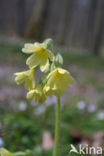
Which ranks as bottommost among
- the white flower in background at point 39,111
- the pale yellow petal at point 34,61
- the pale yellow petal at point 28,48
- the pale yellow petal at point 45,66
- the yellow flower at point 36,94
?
the yellow flower at point 36,94

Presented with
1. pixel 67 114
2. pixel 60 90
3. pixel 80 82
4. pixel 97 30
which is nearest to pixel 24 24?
pixel 97 30

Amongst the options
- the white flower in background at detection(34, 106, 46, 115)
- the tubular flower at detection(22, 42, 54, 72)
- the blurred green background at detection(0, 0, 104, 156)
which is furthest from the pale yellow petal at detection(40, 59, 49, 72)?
the white flower in background at detection(34, 106, 46, 115)

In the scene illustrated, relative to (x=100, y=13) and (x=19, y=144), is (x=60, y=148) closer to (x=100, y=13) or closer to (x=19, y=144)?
(x=19, y=144)

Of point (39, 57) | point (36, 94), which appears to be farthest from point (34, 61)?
point (36, 94)

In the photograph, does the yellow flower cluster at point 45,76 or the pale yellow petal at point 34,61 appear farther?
the pale yellow petal at point 34,61

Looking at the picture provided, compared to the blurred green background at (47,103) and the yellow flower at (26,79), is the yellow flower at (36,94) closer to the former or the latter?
the yellow flower at (26,79)

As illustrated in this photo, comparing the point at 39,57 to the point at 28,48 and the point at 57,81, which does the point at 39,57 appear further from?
the point at 57,81

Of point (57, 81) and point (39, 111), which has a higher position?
point (39, 111)

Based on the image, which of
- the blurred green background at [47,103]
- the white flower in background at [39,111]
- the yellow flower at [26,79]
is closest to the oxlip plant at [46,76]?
the yellow flower at [26,79]
